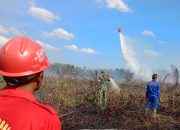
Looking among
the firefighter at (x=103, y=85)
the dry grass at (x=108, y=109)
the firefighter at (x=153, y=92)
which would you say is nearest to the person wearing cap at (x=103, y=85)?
the firefighter at (x=103, y=85)

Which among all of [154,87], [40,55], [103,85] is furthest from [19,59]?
[103,85]

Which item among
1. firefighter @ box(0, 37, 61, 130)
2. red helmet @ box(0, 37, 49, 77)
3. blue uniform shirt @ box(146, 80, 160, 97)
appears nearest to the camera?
firefighter @ box(0, 37, 61, 130)

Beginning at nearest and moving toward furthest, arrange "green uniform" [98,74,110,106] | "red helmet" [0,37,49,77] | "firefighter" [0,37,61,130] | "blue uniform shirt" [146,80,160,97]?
"firefighter" [0,37,61,130]
"red helmet" [0,37,49,77]
"blue uniform shirt" [146,80,160,97]
"green uniform" [98,74,110,106]

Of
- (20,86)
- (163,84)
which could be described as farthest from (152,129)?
(20,86)

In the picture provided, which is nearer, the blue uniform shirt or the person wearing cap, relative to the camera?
the blue uniform shirt

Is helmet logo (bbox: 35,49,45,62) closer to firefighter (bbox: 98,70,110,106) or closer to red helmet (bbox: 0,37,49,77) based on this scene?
red helmet (bbox: 0,37,49,77)

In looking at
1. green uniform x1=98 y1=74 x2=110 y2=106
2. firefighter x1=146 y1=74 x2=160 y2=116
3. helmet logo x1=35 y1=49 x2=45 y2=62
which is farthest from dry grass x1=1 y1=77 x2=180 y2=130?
helmet logo x1=35 y1=49 x2=45 y2=62

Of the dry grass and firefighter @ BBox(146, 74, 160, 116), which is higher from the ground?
firefighter @ BBox(146, 74, 160, 116)

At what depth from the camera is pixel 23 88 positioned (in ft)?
7.56

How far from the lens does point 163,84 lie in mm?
24062

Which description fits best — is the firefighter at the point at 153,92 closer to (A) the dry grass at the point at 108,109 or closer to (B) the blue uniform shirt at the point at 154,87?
(B) the blue uniform shirt at the point at 154,87

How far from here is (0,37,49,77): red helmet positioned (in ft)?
7.45

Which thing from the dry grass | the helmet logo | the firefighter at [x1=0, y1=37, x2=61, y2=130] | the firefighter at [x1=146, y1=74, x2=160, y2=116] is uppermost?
the helmet logo

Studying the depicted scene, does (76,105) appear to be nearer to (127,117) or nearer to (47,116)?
(127,117)
